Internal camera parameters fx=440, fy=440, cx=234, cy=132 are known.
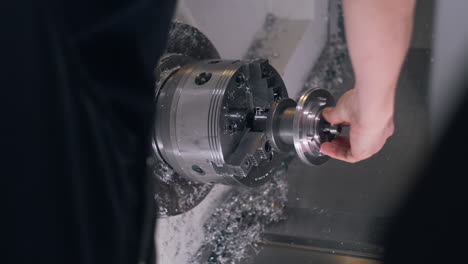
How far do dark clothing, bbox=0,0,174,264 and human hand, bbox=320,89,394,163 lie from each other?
0.33 meters

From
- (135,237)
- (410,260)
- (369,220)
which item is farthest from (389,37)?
(369,220)

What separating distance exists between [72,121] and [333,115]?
49 centimetres

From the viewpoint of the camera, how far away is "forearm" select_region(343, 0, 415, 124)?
0.53 m

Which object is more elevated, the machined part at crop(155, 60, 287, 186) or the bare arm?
the bare arm

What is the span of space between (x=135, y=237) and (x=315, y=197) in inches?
28.6

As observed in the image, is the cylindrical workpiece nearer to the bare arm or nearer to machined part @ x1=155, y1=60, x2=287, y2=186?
machined part @ x1=155, y1=60, x2=287, y2=186

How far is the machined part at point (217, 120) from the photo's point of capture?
78 cm

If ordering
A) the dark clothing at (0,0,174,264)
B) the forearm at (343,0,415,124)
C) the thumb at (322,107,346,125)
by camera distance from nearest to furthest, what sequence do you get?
the dark clothing at (0,0,174,264), the forearm at (343,0,415,124), the thumb at (322,107,346,125)

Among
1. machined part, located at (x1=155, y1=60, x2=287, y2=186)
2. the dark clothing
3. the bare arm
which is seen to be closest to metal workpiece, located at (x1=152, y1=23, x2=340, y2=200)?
machined part, located at (x1=155, y1=60, x2=287, y2=186)

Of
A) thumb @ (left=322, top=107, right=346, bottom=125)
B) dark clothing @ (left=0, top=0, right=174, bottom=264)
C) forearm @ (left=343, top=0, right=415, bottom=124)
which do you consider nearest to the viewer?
dark clothing @ (left=0, top=0, right=174, bottom=264)

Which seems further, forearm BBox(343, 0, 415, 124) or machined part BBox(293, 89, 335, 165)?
machined part BBox(293, 89, 335, 165)

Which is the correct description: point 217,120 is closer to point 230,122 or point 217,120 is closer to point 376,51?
point 230,122

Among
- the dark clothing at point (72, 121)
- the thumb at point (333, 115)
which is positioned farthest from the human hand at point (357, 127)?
the dark clothing at point (72, 121)

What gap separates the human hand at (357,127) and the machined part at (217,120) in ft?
0.42
